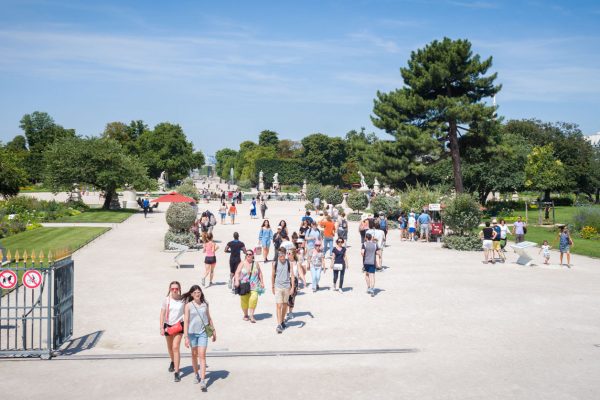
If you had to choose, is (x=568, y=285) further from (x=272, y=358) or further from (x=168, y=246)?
(x=168, y=246)

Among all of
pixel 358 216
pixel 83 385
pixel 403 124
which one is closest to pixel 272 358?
pixel 83 385

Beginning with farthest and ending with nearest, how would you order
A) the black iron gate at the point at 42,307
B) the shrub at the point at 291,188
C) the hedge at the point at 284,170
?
the hedge at the point at 284,170 < the shrub at the point at 291,188 < the black iron gate at the point at 42,307

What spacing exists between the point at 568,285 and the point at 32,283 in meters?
13.6

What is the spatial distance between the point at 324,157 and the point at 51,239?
264ft

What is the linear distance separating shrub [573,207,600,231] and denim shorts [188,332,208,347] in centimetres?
2648

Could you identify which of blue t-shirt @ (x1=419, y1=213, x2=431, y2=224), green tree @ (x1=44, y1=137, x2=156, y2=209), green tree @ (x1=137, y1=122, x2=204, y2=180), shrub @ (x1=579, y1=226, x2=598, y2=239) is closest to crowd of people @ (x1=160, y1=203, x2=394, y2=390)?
blue t-shirt @ (x1=419, y1=213, x2=431, y2=224)

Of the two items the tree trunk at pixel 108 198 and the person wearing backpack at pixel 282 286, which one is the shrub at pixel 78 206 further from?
the person wearing backpack at pixel 282 286

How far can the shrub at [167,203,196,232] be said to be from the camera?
2167cm

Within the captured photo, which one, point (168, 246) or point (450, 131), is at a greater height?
point (450, 131)

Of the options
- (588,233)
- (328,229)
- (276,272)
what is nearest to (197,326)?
(276,272)

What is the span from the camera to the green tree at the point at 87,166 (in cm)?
4006

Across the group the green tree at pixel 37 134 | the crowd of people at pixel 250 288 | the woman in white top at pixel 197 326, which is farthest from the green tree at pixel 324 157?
the woman in white top at pixel 197 326

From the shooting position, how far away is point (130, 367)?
8625 millimetres

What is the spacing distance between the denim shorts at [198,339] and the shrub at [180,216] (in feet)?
46.7
